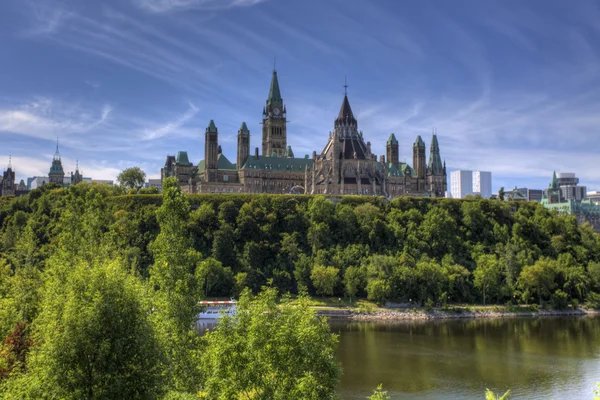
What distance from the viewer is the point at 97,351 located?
2298cm

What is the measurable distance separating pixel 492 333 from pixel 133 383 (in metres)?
56.2

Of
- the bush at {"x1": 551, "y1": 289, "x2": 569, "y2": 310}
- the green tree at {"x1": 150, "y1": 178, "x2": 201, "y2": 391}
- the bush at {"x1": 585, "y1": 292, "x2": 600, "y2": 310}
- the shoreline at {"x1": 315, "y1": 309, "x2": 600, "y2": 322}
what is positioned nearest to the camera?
the green tree at {"x1": 150, "y1": 178, "x2": 201, "y2": 391}

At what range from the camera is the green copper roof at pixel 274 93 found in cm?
15875

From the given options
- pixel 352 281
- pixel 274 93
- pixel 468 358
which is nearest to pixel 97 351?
pixel 468 358

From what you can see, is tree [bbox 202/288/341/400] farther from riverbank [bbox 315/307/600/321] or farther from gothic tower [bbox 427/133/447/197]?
gothic tower [bbox 427/133/447/197]

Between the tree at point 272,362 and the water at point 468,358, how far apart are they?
735 inches

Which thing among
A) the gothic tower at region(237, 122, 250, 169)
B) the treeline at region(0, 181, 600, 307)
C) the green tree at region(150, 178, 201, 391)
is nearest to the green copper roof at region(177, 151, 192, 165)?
the gothic tower at region(237, 122, 250, 169)

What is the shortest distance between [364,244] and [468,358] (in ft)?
144

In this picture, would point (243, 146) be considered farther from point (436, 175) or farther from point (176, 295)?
point (176, 295)

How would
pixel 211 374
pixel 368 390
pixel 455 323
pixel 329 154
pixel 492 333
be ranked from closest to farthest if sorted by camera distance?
pixel 211 374 → pixel 368 390 → pixel 492 333 → pixel 455 323 → pixel 329 154

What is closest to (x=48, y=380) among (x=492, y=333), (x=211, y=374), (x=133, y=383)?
(x=133, y=383)

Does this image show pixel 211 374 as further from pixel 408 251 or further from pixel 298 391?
pixel 408 251

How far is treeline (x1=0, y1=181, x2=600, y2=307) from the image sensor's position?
8544 centimetres

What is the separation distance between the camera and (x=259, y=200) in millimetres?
103938
